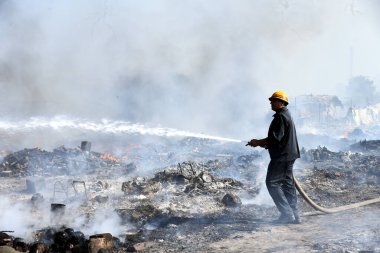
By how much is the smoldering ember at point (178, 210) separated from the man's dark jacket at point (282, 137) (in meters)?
1.14

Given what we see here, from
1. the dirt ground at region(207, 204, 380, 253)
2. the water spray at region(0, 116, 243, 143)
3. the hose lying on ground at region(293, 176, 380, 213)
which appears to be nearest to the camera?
the dirt ground at region(207, 204, 380, 253)

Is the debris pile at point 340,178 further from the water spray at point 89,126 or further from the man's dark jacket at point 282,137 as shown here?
the water spray at point 89,126

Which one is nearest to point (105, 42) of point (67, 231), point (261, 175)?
point (261, 175)

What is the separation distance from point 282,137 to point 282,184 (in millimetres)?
805

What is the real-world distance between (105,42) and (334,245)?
29774mm

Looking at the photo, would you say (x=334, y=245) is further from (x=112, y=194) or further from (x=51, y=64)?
(x=51, y=64)

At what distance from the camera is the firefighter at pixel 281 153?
601 cm

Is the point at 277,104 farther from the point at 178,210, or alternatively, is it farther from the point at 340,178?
the point at 340,178

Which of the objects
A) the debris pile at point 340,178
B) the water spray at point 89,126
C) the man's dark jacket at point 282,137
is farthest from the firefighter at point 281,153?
the water spray at point 89,126

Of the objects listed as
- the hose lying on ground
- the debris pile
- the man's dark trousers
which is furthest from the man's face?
the debris pile

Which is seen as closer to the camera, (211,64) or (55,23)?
(55,23)

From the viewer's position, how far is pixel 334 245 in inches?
197

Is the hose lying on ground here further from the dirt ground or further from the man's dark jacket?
the man's dark jacket

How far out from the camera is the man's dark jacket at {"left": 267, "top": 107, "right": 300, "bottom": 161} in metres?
5.98
